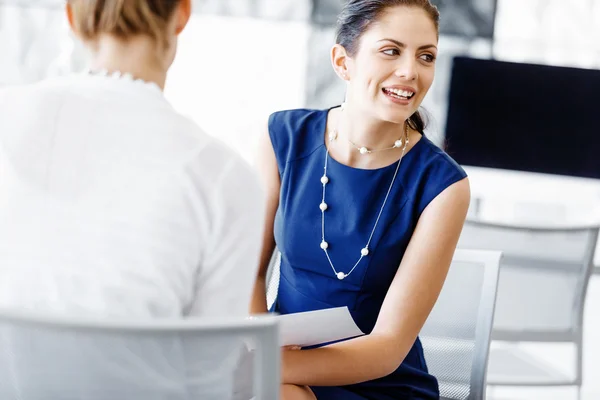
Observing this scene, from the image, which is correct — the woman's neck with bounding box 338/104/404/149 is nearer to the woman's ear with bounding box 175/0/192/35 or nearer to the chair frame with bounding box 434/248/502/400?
the chair frame with bounding box 434/248/502/400

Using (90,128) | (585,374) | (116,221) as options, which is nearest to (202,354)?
(116,221)

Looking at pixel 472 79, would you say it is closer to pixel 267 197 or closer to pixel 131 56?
pixel 267 197

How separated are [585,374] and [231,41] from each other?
216 cm

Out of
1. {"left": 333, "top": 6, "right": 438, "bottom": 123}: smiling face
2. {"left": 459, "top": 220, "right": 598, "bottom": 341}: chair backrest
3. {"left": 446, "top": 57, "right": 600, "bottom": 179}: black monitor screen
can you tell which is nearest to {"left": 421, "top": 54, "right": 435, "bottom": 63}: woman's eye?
{"left": 333, "top": 6, "right": 438, "bottom": 123}: smiling face

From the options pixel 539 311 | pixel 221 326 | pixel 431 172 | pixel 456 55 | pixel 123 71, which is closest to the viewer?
pixel 221 326

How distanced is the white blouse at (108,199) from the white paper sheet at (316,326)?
1.29 ft

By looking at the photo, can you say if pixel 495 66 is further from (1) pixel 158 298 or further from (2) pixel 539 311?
(1) pixel 158 298

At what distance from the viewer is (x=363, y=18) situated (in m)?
1.71

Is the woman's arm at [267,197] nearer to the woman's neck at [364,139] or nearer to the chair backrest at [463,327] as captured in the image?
the woman's neck at [364,139]

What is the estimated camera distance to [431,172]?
166 cm

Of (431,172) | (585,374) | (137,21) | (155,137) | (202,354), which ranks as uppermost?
(137,21)

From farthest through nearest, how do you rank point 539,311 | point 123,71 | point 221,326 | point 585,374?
point 585,374 < point 539,311 < point 123,71 < point 221,326

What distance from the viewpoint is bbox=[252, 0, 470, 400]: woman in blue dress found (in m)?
1.55

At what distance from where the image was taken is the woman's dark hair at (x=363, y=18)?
5.50 feet
